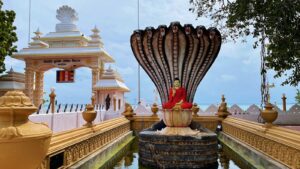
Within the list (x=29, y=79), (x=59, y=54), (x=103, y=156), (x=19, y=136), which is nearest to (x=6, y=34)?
(x=59, y=54)

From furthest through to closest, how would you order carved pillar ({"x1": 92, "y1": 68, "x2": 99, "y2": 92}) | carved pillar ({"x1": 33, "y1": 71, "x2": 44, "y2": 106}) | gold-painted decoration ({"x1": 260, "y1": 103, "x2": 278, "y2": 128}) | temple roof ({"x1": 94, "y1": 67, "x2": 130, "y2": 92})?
carved pillar ({"x1": 33, "y1": 71, "x2": 44, "y2": 106}), carved pillar ({"x1": 92, "y1": 68, "x2": 99, "y2": 92}), temple roof ({"x1": 94, "y1": 67, "x2": 130, "y2": 92}), gold-painted decoration ({"x1": 260, "y1": 103, "x2": 278, "y2": 128})

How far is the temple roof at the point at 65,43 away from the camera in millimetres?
26764

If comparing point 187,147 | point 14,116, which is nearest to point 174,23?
point 187,147

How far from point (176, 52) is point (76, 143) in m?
5.72

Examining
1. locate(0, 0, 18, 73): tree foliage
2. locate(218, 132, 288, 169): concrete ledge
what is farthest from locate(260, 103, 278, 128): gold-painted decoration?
locate(0, 0, 18, 73): tree foliage

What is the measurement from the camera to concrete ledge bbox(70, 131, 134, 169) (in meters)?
5.65

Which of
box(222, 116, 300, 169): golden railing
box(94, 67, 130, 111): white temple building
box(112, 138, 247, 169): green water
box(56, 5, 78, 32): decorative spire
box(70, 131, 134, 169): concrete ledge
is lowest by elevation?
box(112, 138, 247, 169): green water

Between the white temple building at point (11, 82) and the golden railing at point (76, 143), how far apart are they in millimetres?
20173

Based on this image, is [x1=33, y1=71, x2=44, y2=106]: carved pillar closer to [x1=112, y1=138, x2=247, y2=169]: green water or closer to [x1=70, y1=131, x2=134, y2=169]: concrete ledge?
[x1=70, y1=131, x2=134, y2=169]: concrete ledge

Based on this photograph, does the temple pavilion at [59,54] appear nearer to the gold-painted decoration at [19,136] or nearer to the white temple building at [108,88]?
the white temple building at [108,88]

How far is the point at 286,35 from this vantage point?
31.9 feet

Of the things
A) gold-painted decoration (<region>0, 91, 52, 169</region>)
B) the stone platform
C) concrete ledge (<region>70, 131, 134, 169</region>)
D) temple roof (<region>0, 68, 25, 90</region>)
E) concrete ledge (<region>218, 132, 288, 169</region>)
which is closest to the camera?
gold-painted decoration (<region>0, 91, 52, 169</region>)

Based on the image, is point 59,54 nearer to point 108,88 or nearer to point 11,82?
point 11,82

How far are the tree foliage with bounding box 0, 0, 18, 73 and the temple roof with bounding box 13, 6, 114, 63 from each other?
862 centimetres
